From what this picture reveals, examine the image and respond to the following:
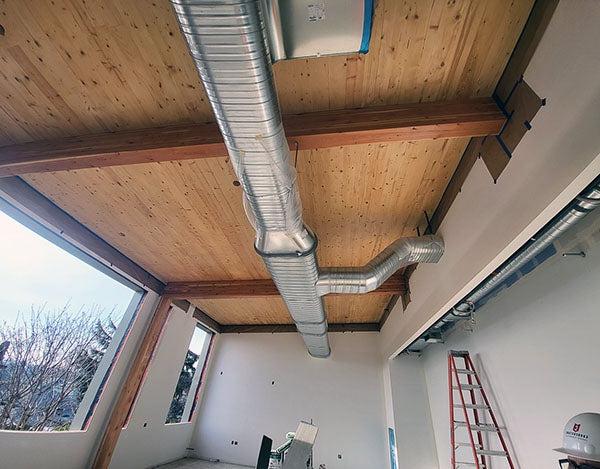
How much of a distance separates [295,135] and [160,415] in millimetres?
5320

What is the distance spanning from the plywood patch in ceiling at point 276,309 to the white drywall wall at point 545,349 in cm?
209

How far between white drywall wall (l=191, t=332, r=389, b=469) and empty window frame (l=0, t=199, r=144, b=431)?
2.99 meters

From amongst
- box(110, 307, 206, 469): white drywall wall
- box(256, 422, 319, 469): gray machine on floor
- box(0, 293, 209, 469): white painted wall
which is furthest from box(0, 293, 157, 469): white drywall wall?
box(256, 422, 319, 469): gray machine on floor

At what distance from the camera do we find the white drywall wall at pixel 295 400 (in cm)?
519

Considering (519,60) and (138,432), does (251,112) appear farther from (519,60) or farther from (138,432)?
(138,432)

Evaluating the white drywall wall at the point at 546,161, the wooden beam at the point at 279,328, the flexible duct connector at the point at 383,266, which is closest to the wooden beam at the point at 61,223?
the flexible duct connector at the point at 383,266

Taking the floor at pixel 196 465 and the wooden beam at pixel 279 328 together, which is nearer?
the floor at pixel 196 465

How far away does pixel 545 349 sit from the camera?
227cm

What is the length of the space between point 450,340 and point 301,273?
2781mm

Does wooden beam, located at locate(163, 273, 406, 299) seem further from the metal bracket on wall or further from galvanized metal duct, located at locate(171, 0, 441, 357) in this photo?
the metal bracket on wall

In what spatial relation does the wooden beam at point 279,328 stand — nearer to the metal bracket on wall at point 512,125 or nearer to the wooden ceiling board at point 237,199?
the wooden ceiling board at point 237,199

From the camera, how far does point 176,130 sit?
1978mm

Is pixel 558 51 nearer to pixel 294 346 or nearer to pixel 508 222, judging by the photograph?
pixel 508 222

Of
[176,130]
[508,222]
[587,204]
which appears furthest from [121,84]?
[587,204]
